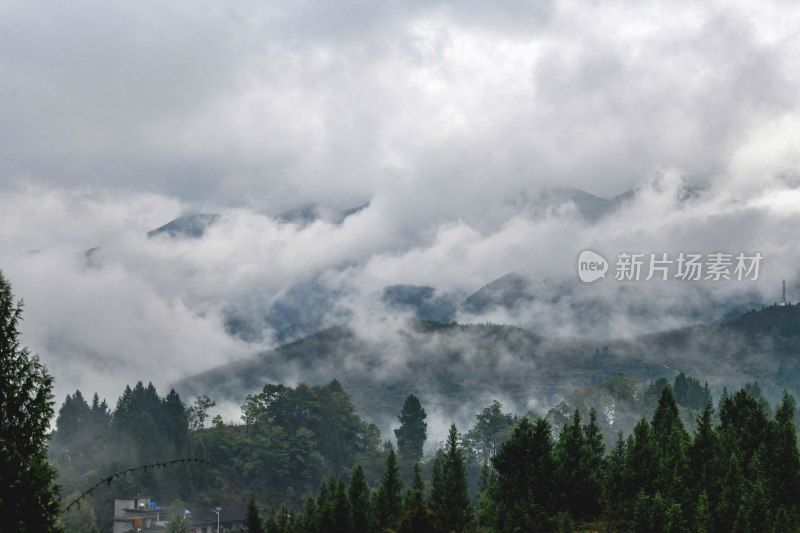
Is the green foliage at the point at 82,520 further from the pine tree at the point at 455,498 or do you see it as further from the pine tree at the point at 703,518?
the pine tree at the point at 703,518

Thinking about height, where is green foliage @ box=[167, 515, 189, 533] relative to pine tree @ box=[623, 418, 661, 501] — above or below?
below

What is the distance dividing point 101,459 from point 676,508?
14274 centimetres

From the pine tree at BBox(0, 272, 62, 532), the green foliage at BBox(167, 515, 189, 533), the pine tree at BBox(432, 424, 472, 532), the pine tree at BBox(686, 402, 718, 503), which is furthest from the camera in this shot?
the green foliage at BBox(167, 515, 189, 533)

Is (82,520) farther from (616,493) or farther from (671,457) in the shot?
(671,457)

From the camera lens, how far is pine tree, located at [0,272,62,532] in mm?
26016

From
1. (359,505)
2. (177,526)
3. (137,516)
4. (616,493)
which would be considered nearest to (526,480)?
(616,493)

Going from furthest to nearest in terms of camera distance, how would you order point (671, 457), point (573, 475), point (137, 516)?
1. point (137, 516)
2. point (573, 475)
3. point (671, 457)

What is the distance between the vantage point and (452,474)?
116 meters

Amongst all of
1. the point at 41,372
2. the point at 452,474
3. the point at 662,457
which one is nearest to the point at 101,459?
the point at 452,474

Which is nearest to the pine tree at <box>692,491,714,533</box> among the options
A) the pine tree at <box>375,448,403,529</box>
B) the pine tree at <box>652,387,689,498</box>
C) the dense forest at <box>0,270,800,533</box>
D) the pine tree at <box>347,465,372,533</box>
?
the dense forest at <box>0,270,800,533</box>

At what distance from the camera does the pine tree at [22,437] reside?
26016 millimetres

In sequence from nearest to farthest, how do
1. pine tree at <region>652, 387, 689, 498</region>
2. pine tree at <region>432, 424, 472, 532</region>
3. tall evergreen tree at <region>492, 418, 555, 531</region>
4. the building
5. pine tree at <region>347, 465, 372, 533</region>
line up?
pine tree at <region>652, 387, 689, 498</region> → tall evergreen tree at <region>492, 418, 555, 531</region> → pine tree at <region>347, 465, 372, 533</region> → pine tree at <region>432, 424, 472, 532</region> → the building

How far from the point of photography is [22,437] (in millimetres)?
26812

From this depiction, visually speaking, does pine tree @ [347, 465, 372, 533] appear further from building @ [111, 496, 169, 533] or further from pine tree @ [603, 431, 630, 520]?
building @ [111, 496, 169, 533]
